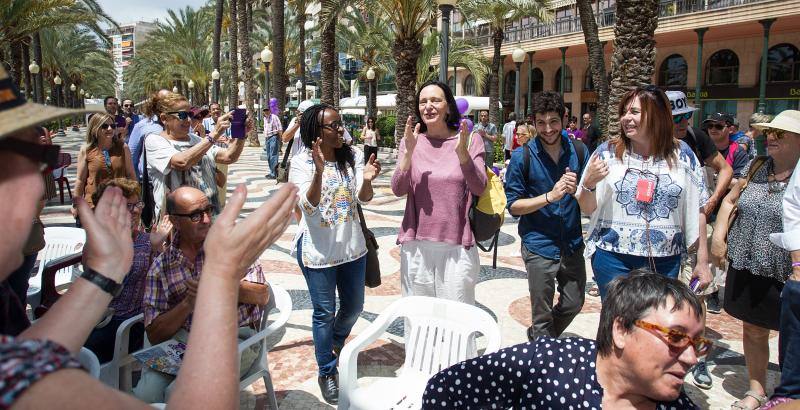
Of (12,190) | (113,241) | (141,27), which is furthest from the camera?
(141,27)

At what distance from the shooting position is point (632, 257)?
122 inches

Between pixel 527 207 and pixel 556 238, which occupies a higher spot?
pixel 527 207

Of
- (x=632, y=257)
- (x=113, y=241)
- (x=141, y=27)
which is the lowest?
(x=632, y=257)

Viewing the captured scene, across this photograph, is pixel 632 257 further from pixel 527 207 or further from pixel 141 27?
pixel 141 27

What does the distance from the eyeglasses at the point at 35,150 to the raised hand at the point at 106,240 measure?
0.34 metres

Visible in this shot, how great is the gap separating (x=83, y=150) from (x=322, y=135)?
10.1 ft

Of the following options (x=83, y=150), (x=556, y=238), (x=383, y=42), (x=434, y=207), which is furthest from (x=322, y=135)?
(x=383, y=42)

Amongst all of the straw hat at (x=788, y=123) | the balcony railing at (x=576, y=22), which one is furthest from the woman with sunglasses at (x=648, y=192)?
the balcony railing at (x=576, y=22)

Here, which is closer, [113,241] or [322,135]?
[113,241]

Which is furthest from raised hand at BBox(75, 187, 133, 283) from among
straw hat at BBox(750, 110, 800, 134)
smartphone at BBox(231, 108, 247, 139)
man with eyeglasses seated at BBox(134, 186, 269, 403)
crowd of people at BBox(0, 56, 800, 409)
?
straw hat at BBox(750, 110, 800, 134)

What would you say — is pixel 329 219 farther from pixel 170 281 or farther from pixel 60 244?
pixel 60 244

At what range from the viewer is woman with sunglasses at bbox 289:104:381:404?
A: 3332 mm

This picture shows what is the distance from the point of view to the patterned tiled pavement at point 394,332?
3.50 m

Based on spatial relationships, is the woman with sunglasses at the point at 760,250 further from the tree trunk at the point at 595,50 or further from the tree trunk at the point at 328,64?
the tree trunk at the point at 328,64
